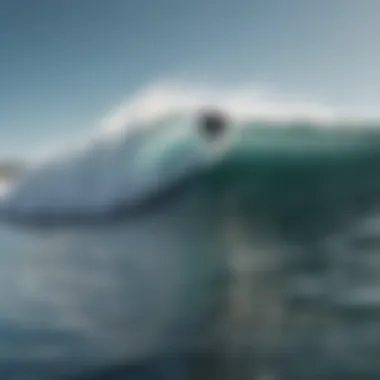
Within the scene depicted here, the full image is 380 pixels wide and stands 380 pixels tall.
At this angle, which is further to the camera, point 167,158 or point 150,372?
point 167,158

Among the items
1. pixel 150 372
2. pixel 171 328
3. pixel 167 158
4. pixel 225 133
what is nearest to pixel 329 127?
pixel 225 133

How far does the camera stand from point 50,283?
1.79 metres

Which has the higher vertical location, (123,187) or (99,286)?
(123,187)

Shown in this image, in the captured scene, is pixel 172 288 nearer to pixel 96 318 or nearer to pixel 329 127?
pixel 96 318

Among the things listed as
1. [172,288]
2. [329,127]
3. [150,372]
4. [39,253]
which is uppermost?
[329,127]

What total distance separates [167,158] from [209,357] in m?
0.64

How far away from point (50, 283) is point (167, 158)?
1.79 ft

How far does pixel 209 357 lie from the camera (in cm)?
173

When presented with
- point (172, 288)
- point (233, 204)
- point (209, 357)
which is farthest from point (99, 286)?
point (233, 204)

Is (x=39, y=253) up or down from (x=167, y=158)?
down

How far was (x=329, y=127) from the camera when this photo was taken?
74.3 inches

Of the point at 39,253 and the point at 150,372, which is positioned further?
the point at 39,253

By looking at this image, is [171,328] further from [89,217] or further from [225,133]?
[225,133]

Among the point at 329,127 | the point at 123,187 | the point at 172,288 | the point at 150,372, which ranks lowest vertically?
the point at 150,372
